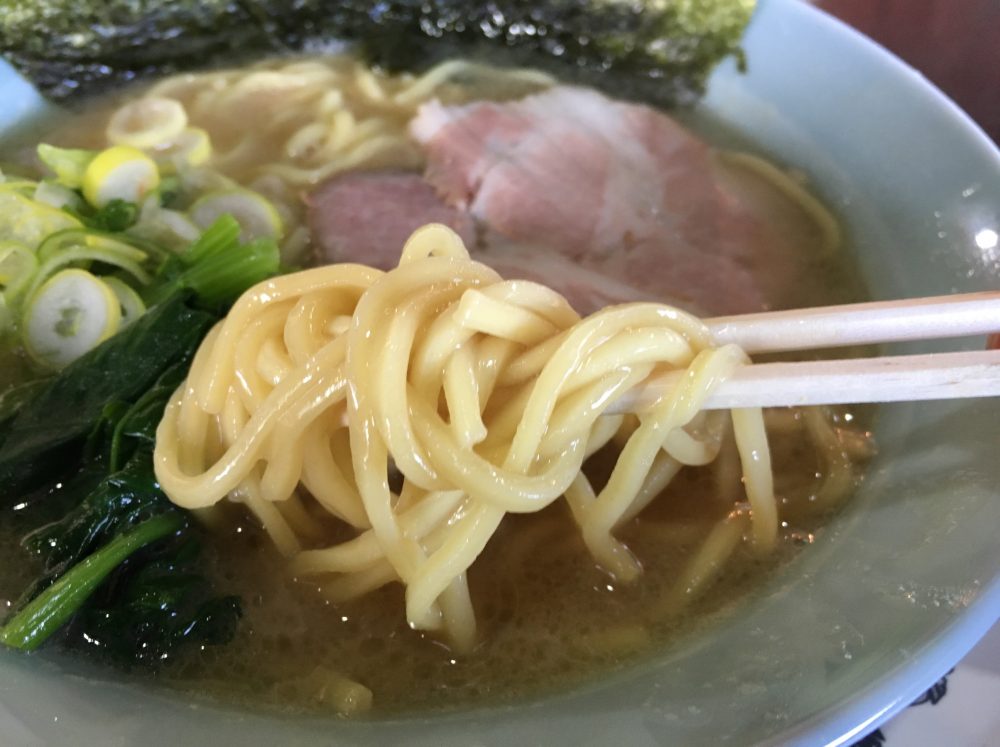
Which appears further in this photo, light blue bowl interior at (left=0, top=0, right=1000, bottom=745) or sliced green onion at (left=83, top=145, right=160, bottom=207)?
sliced green onion at (left=83, top=145, right=160, bottom=207)

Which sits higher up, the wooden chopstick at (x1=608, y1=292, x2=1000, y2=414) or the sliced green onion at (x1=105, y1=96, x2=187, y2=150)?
the wooden chopstick at (x1=608, y1=292, x2=1000, y2=414)

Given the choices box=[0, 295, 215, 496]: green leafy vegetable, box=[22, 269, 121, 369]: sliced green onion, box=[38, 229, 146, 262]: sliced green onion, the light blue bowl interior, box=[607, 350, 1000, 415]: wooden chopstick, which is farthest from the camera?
box=[38, 229, 146, 262]: sliced green onion

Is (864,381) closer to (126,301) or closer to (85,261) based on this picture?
(126,301)

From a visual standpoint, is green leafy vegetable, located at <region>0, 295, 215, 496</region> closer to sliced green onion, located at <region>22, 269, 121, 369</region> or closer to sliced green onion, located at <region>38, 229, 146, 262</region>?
sliced green onion, located at <region>22, 269, 121, 369</region>

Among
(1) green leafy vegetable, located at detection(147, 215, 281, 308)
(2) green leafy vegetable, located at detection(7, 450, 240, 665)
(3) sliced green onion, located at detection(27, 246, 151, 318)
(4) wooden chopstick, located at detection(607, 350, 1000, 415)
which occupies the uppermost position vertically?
(4) wooden chopstick, located at detection(607, 350, 1000, 415)

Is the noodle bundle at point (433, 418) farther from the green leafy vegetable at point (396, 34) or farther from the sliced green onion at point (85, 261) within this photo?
the green leafy vegetable at point (396, 34)

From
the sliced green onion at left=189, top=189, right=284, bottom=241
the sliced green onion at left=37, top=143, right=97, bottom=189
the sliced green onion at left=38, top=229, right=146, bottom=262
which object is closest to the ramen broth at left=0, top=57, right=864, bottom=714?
the sliced green onion at left=38, top=229, right=146, bottom=262
